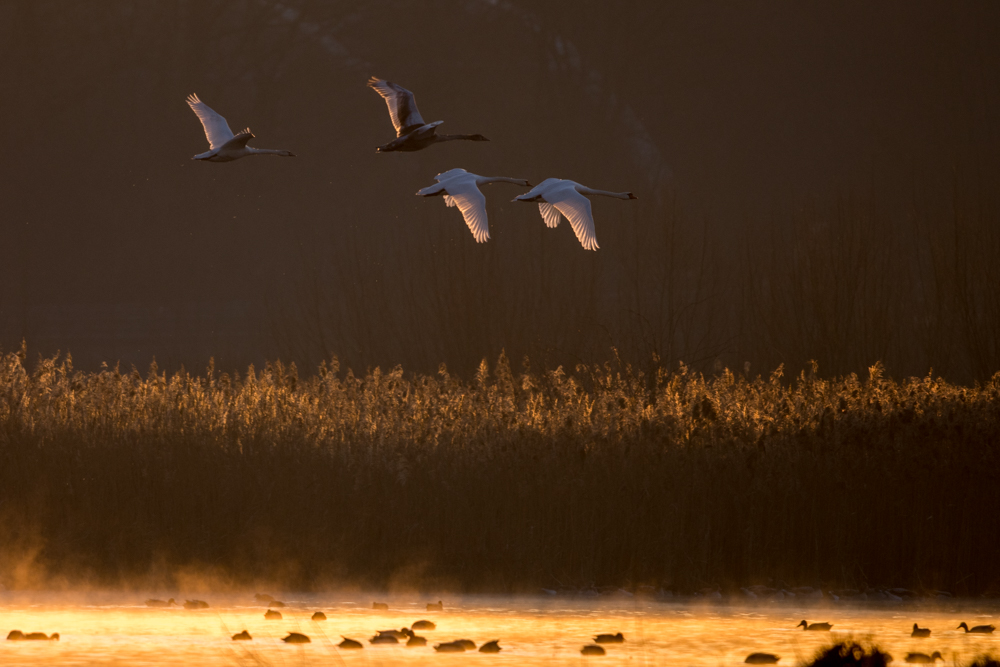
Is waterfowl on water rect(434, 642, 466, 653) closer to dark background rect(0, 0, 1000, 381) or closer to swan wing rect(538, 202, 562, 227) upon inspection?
swan wing rect(538, 202, 562, 227)

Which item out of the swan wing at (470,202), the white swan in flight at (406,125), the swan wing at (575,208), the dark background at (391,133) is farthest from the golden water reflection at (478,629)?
the dark background at (391,133)

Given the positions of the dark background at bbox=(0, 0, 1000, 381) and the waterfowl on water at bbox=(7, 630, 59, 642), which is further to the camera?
the dark background at bbox=(0, 0, 1000, 381)

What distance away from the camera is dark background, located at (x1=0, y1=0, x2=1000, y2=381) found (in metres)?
37.8

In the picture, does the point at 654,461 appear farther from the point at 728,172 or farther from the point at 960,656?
the point at 728,172

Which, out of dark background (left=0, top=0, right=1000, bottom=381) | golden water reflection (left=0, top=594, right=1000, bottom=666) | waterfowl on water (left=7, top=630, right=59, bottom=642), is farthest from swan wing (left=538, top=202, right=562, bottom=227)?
dark background (left=0, top=0, right=1000, bottom=381)

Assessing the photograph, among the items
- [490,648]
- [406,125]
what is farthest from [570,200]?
[490,648]

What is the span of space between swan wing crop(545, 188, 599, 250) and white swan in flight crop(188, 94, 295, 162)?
2086mm

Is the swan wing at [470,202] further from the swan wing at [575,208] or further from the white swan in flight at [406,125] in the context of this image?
the swan wing at [575,208]

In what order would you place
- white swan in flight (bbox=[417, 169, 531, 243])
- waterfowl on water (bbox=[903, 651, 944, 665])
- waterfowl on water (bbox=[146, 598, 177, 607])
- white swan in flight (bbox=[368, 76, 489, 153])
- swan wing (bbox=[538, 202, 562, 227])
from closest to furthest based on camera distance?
1. waterfowl on water (bbox=[903, 651, 944, 665])
2. waterfowl on water (bbox=[146, 598, 177, 607])
3. white swan in flight (bbox=[368, 76, 489, 153])
4. white swan in flight (bbox=[417, 169, 531, 243])
5. swan wing (bbox=[538, 202, 562, 227])

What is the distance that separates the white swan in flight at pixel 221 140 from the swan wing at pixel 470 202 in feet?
4.01

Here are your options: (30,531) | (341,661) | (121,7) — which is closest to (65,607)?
(30,531)

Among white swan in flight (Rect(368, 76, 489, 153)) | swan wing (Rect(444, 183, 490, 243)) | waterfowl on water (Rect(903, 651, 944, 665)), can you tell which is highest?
white swan in flight (Rect(368, 76, 489, 153))

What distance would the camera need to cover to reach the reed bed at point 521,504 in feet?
34.9

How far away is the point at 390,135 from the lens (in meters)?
54.0
